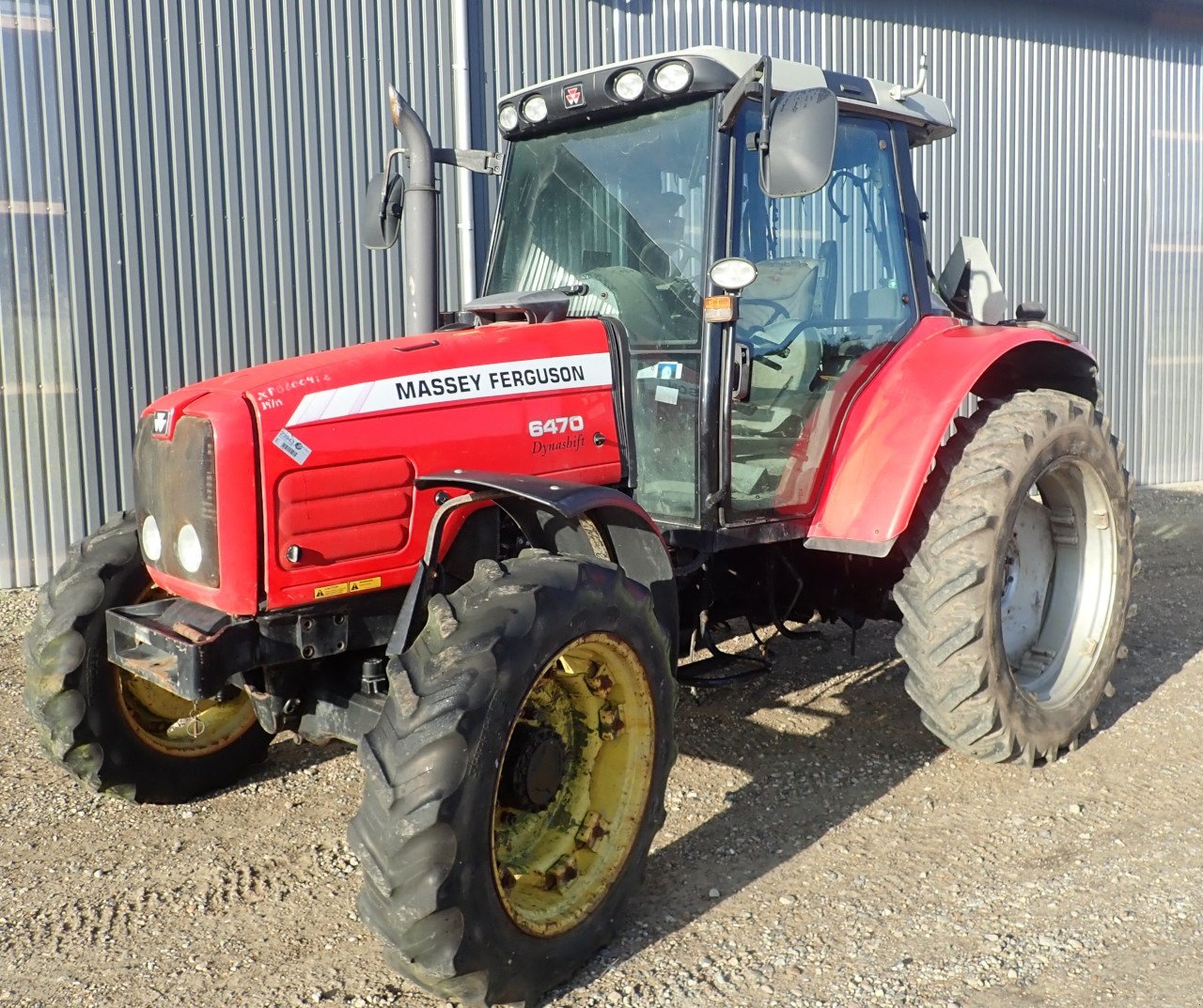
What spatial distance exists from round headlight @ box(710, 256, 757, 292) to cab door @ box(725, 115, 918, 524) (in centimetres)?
22

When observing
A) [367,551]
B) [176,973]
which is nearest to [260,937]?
[176,973]

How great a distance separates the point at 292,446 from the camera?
301 cm

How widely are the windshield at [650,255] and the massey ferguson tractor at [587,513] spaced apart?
12 millimetres

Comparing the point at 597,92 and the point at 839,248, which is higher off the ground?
the point at 597,92

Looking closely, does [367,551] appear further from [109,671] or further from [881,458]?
[881,458]

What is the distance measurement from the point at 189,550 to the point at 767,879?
185 centimetres

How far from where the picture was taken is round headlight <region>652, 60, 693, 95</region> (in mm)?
3562

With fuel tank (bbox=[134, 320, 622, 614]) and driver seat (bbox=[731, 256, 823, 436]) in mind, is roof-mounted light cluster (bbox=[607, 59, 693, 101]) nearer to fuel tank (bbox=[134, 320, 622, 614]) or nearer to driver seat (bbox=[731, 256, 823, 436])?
driver seat (bbox=[731, 256, 823, 436])

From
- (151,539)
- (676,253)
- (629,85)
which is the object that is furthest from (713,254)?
(151,539)

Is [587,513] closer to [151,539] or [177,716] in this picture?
[151,539]

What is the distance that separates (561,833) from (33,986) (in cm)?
133

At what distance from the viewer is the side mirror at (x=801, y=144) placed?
3.23m

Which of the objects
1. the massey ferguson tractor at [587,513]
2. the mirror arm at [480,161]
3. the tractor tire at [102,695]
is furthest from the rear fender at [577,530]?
the mirror arm at [480,161]

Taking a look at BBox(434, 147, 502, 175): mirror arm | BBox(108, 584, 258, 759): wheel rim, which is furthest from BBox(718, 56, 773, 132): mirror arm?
BBox(108, 584, 258, 759): wheel rim
